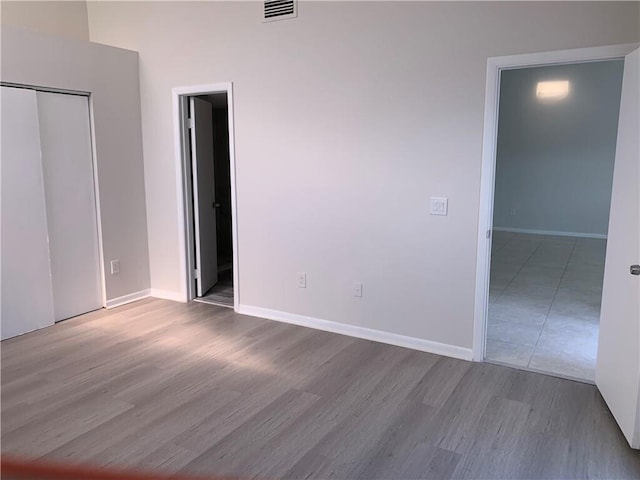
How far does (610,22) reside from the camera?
2768mm

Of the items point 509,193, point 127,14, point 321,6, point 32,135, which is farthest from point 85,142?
point 509,193

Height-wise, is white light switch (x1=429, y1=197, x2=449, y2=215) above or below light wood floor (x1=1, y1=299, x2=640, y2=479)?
above

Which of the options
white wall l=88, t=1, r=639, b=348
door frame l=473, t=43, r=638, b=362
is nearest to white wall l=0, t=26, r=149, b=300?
white wall l=88, t=1, r=639, b=348

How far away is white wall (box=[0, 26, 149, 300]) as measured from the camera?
13.0 ft

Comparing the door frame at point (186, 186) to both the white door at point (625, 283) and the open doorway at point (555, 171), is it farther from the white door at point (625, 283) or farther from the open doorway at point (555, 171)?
the open doorway at point (555, 171)

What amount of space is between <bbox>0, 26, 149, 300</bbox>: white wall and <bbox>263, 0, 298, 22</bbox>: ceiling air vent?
1579 mm

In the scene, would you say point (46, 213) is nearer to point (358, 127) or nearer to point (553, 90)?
point (358, 127)

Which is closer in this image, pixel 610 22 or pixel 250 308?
pixel 610 22

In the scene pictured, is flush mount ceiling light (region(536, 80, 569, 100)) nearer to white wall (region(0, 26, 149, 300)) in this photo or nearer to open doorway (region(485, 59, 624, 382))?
open doorway (region(485, 59, 624, 382))

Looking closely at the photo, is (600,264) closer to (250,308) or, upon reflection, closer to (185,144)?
(250,308)

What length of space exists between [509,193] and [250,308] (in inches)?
254

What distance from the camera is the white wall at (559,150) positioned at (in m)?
8.14

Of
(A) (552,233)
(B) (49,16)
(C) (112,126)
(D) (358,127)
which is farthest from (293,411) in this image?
(A) (552,233)

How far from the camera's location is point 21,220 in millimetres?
3871
